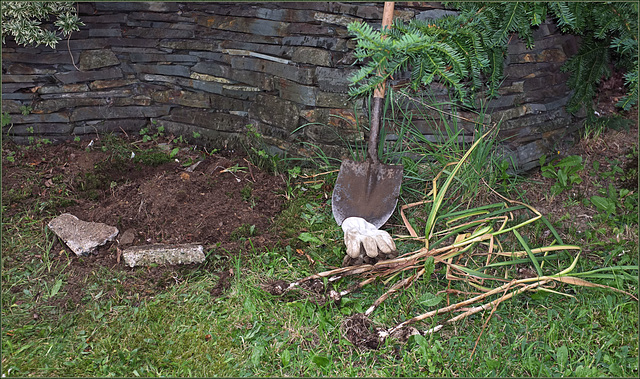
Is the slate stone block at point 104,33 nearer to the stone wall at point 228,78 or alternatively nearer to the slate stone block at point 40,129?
the stone wall at point 228,78

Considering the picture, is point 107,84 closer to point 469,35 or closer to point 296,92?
point 296,92

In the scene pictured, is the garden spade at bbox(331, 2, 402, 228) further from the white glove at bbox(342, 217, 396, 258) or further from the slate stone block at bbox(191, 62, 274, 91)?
the slate stone block at bbox(191, 62, 274, 91)

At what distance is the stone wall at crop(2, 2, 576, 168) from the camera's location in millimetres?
3174

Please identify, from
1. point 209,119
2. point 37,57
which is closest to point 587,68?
point 209,119

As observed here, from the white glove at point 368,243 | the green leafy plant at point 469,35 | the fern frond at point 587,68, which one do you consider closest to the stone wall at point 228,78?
the fern frond at point 587,68

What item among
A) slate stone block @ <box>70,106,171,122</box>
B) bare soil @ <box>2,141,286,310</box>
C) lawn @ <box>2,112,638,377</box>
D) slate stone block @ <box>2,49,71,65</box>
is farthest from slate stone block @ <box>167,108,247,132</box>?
slate stone block @ <box>2,49,71,65</box>

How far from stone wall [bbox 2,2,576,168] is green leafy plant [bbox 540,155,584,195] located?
14cm

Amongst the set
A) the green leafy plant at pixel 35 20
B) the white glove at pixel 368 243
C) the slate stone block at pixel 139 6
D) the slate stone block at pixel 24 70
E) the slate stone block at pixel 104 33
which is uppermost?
Answer: the slate stone block at pixel 139 6

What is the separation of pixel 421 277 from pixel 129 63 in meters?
2.81

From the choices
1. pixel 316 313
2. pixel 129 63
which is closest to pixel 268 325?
pixel 316 313

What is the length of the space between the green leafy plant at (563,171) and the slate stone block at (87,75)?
3.24m

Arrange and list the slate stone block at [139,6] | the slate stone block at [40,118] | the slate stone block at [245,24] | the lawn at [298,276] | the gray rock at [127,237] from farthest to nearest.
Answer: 1. the slate stone block at [40,118]
2. the slate stone block at [139,6]
3. the slate stone block at [245,24]
4. the gray rock at [127,237]
5. the lawn at [298,276]

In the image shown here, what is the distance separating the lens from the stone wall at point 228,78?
3.17 metres

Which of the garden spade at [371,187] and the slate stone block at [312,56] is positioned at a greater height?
the slate stone block at [312,56]
